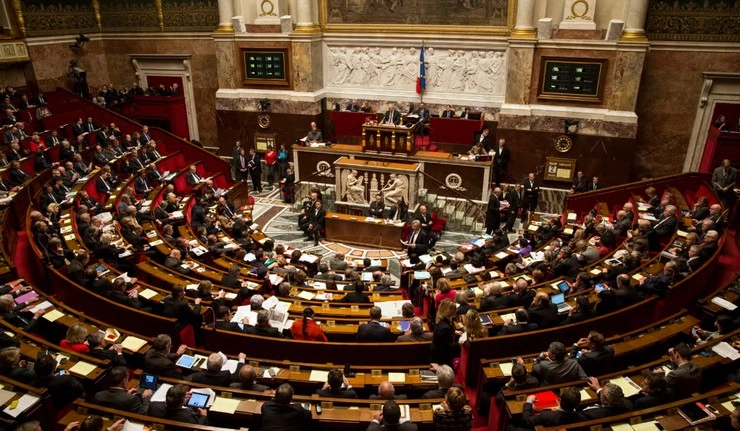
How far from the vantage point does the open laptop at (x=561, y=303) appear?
7424 millimetres

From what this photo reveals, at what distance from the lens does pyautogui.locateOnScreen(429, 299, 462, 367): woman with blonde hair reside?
21.5ft

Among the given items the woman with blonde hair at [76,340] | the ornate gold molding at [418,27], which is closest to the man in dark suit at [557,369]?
the woman with blonde hair at [76,340]

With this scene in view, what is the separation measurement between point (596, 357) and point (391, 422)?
275 cm

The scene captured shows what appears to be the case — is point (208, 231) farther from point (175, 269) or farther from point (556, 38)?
point (556, 38)

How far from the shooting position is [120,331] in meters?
6.90

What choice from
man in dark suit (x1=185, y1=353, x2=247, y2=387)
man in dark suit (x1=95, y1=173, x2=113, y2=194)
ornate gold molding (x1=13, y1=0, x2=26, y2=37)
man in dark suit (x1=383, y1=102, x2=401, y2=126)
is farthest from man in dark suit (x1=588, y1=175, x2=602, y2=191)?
ornate gold molding (x1=13, y1=0, x2=26, y2=37)

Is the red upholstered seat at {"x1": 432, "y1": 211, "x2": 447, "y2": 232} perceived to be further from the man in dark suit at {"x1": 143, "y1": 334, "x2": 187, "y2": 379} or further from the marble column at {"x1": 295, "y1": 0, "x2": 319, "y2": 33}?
the man in dark suit at {"x1": 143, "y1": 334, "x2": 187, "y2": 379}

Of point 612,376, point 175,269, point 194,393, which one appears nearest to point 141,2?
point 175,269

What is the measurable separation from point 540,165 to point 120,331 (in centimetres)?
1302

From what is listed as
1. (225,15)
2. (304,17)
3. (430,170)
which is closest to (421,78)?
(430,170)

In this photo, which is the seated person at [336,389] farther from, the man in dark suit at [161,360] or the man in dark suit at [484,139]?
the man in dark suit at [484,139]

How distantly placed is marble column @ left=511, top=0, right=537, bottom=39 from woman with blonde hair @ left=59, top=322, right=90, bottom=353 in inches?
548

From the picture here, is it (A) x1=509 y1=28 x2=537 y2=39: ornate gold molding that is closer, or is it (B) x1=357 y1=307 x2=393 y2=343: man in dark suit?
(B) x1=357 y1=307 x2=393 y2=343: man in dark suit

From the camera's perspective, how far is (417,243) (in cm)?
1173
